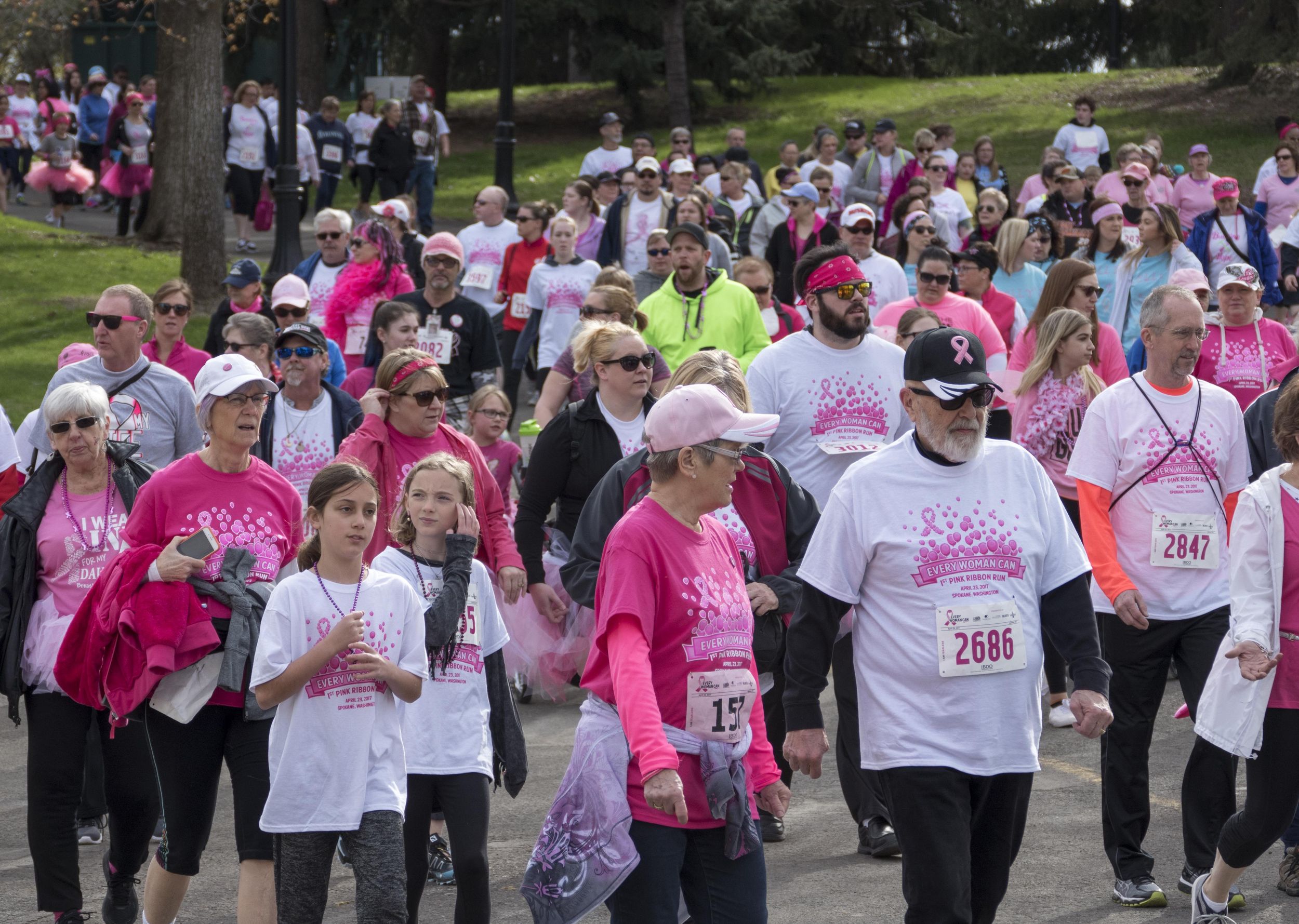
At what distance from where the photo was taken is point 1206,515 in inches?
246

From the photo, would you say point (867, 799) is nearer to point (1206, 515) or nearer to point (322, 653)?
point (1206, 515)

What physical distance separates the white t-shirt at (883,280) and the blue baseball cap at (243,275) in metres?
4.08

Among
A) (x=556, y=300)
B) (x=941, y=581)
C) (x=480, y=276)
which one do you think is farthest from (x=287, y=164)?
(x=941, y=581)

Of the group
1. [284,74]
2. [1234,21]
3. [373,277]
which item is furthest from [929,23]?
[373,277]

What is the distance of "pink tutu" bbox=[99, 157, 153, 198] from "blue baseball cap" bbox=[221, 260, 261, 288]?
500 inches

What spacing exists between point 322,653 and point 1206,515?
334cm

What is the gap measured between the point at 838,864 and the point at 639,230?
9.30 metres

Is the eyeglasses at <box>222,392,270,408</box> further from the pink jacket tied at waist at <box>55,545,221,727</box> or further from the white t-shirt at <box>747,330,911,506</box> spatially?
the white t-shirt at <box>747,330,911,506</box>

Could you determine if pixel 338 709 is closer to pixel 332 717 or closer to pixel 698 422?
pixel 332 717

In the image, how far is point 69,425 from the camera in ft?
19.7

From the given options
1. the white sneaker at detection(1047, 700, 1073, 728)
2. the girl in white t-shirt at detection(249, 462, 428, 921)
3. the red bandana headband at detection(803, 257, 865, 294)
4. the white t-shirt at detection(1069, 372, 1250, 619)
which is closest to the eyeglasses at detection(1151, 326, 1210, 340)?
the white t-shirt at detection(1069, 372, 1250, 619)

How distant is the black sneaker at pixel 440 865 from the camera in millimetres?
6473

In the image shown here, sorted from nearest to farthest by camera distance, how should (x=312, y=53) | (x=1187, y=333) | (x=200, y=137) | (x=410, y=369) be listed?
1. (x=1187, y=333)
2. (x=410, y=369)
3. (x=200, y=137)
4. (x=312, y=53)

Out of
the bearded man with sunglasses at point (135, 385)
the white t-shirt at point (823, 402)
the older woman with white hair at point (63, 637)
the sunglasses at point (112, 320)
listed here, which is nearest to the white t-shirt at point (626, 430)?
the white t-shirt at point (823, 402)
